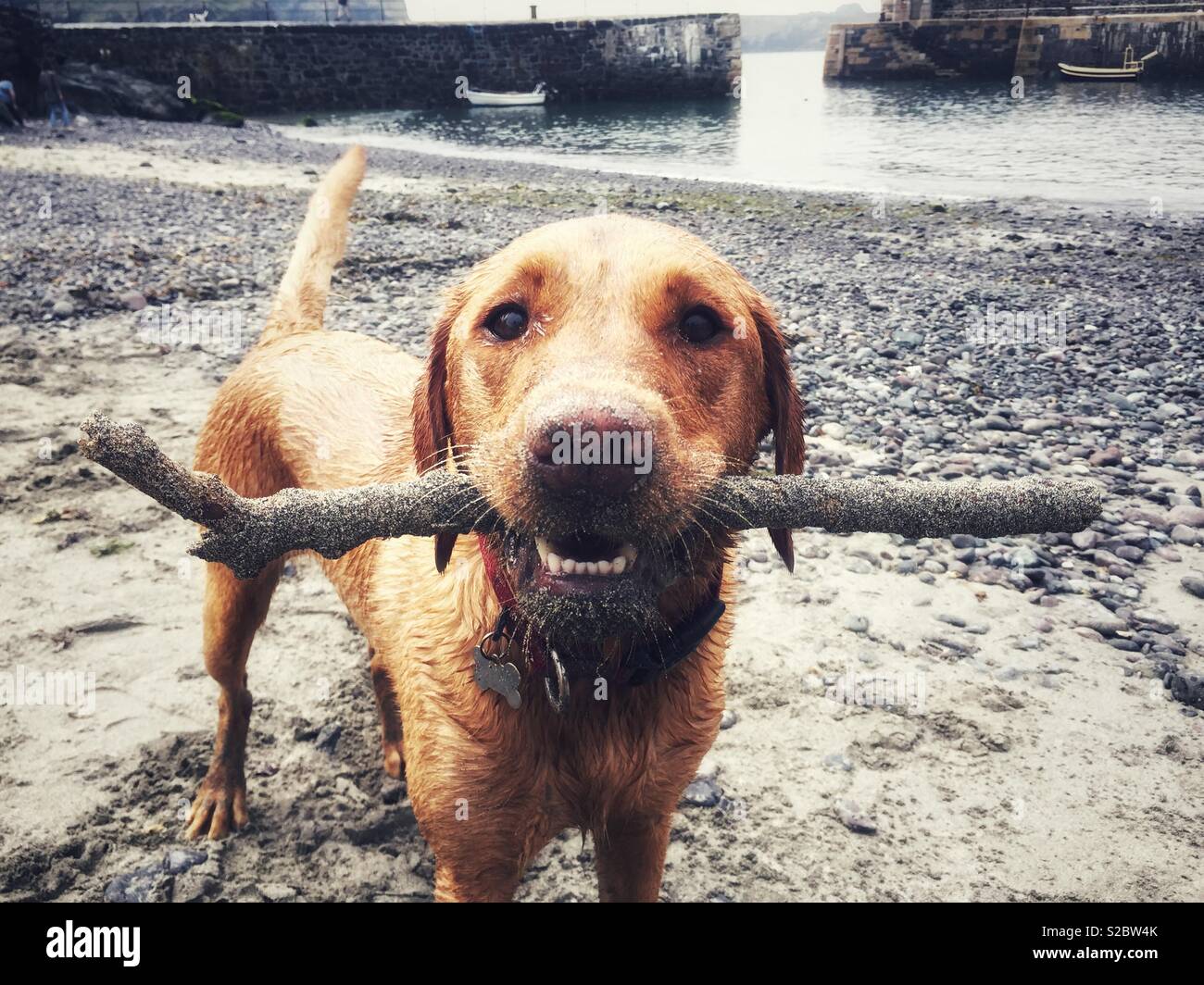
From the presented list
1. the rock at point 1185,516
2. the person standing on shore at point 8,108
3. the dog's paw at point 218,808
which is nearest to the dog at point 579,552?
the dog's paw at point 218,808

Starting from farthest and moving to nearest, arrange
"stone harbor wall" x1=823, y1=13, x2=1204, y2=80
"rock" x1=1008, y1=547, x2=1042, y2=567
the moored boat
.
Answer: the moored boat, "stone harbor wall" x1=823, y1=13, x2=1204, y2=80, "rock" x1=1008, y1=547, x2=1042, y2=567

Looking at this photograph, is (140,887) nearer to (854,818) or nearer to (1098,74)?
(854,818)

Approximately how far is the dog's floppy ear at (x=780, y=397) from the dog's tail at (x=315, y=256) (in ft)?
7.41

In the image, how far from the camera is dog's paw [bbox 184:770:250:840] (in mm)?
3078

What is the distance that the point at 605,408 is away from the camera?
160cm

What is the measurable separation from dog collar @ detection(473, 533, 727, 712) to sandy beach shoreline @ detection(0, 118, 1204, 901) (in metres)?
1.23

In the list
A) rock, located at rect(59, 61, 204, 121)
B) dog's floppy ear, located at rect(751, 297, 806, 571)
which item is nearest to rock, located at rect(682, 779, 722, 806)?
dog's floppy ear, located at rect(751, 297, 806, 571)

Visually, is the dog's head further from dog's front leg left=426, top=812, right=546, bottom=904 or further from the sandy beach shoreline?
the sandy beach shoreline

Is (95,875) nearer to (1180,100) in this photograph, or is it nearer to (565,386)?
(565,386)

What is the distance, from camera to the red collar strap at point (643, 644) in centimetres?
Answer: 204

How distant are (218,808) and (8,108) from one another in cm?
2913
